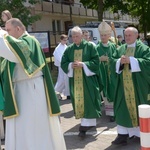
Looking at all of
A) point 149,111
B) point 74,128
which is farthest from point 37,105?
point 74,128

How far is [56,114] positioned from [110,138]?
1.90m

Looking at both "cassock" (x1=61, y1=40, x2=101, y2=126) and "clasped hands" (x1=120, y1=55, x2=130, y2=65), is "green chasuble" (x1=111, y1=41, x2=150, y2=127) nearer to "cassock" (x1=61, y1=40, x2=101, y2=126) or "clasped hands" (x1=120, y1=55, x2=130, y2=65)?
"clasped hands" (x1=120, y1=55, x2=130, y2=65)

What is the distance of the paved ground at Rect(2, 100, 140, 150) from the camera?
584 centimetres

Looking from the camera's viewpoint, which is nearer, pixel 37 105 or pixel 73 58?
pixel 37 105

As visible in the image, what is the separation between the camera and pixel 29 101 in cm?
449

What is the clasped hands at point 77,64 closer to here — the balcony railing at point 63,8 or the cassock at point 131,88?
the cassock at point 131,88

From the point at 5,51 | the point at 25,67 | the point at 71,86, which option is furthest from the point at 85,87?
the point at 5,51

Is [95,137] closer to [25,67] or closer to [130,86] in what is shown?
[130,86]

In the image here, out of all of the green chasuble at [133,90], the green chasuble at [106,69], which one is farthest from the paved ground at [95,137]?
the green chasuble at [106,69]

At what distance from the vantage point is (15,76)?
14.7 feet

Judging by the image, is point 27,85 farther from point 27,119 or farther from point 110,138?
point 110,138

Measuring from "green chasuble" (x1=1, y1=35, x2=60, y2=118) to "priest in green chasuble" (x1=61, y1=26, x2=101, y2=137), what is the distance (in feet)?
6.18

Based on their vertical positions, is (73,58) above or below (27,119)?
above

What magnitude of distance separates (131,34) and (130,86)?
0.81 m
